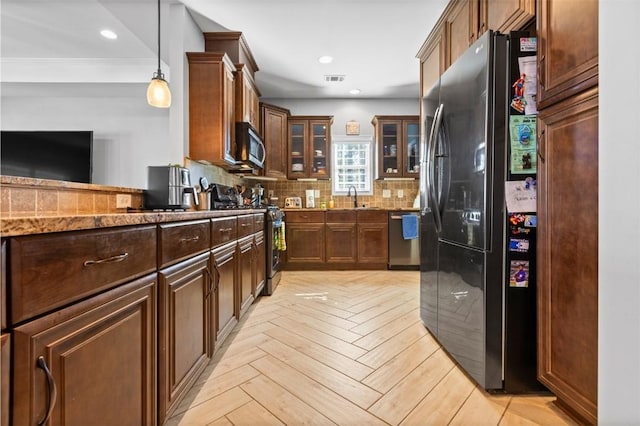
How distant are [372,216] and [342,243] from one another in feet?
1.86

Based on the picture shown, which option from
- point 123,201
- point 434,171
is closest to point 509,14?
point 434,171

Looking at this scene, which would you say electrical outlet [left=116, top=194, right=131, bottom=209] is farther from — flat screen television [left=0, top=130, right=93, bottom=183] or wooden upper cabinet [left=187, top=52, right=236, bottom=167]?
flat screen television [left=0, top=130, right=93, bottom=183]

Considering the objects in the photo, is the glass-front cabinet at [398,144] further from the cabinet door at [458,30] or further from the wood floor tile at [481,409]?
the wood floor tile at [481,409]

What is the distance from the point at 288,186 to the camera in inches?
185

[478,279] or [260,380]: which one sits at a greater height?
[478,279]

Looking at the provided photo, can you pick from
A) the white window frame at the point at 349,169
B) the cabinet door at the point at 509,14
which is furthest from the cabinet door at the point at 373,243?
the cabinet door at the point at 509,14

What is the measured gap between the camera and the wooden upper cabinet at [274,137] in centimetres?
409

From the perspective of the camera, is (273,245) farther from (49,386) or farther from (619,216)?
(619,216)

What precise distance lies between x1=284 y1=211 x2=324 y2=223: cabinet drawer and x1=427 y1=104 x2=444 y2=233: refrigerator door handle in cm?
232

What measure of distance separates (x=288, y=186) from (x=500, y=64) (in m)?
3.58

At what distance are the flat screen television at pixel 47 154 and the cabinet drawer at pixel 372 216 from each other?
3.61 meters

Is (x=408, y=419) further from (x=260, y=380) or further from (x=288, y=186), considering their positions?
(x=288, y=186)

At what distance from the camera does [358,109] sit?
4.78 meters

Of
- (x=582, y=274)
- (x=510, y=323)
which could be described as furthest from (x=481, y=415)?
(x=582, y=274)
